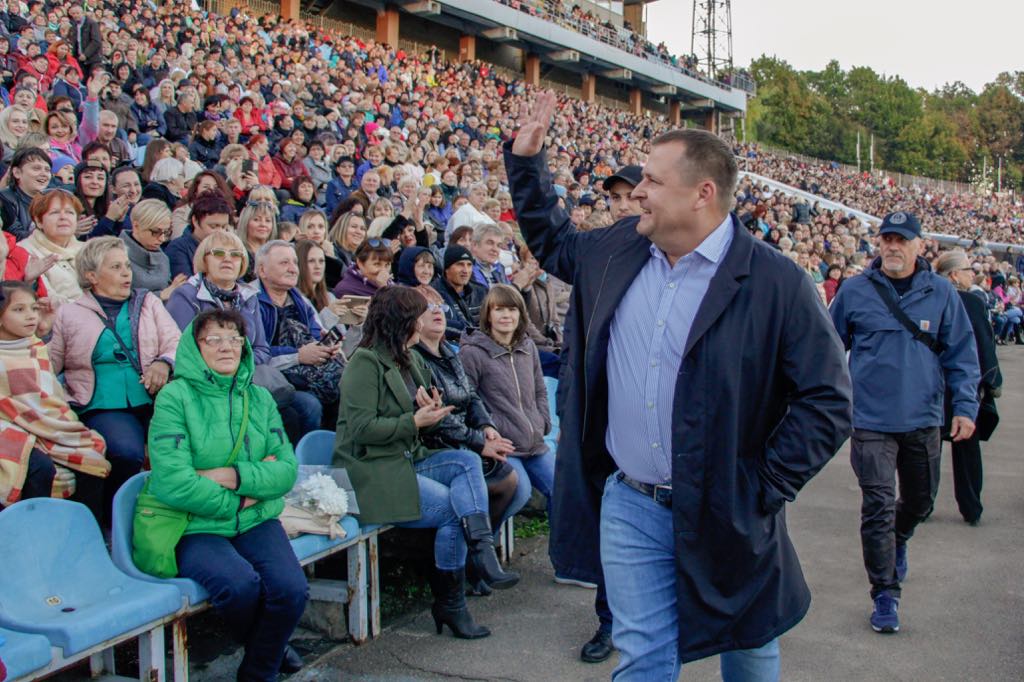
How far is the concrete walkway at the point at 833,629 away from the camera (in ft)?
14.1

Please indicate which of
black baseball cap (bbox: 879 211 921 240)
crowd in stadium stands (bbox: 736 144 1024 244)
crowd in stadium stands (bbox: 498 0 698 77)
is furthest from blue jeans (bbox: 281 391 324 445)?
crowd in stadium stands (bbox: 736 144 1024 244)

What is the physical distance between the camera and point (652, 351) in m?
2.74

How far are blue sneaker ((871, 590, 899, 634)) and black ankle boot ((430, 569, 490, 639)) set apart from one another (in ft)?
6.36

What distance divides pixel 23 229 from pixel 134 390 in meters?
2.36

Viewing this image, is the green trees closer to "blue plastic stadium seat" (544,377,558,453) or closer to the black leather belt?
"blue plastic stadium seat" (544,377,558,453)

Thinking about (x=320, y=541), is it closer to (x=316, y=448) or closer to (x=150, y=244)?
(x=316, y=448)

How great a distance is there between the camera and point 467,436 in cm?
532

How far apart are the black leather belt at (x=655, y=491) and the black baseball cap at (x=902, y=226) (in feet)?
9.74

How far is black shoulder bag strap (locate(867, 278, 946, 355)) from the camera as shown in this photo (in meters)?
5.09

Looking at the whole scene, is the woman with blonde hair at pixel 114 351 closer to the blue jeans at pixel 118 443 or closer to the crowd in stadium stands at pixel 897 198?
the blue jeans at pixel 118 443

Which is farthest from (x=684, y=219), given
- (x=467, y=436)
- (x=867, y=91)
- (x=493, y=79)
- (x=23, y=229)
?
(x=867, y=91)

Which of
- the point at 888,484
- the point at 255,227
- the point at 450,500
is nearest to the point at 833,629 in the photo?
the point at 888,484

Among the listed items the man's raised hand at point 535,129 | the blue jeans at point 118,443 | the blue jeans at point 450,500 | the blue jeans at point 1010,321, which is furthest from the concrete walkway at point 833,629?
the blue jeans at point 1010,321

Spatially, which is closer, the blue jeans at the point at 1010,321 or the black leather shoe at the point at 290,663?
the black leather shoe at the point at 290,663
